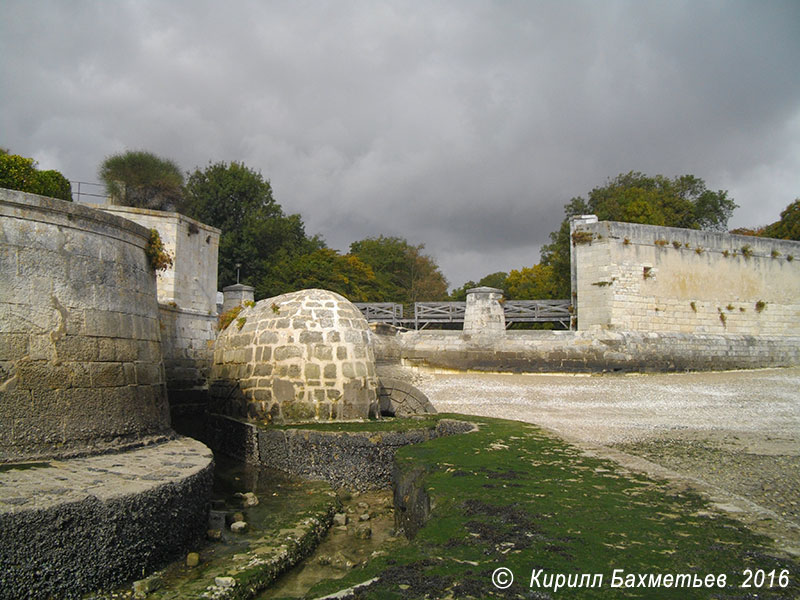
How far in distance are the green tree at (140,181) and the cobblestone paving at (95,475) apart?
18.1 metres

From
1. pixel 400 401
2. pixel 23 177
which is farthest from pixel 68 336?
pixel 400 401

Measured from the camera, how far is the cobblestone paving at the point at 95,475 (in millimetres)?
3408

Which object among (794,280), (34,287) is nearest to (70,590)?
(34,287)

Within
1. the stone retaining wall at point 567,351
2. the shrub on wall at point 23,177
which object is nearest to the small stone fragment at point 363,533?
the shrub on wall at point 23,177

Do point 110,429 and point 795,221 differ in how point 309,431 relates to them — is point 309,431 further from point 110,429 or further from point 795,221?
point 795,221

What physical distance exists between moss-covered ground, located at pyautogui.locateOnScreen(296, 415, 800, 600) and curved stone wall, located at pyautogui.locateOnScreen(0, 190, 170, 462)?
9.53 feet

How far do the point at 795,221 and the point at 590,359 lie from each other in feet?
62.9

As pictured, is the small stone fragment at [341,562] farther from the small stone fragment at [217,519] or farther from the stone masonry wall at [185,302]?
the stone masonry wall at [185,302]

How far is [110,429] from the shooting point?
195 inches

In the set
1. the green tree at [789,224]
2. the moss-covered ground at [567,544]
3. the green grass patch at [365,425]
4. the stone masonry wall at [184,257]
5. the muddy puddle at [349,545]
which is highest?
the green tree at [789,224]

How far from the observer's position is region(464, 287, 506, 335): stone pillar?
57.6 ft

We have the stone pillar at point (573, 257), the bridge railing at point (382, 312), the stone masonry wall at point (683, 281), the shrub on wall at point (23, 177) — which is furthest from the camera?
the bridge railing at point (382, 312)

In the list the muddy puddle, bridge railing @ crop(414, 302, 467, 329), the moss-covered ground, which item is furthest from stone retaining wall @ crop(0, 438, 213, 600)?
bridge railing @ crop(414, 302, 467, 329)

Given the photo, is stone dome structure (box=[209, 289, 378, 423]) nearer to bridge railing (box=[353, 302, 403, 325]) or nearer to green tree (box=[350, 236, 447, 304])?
bridge railing (box=[353, 302, 403, 325])
